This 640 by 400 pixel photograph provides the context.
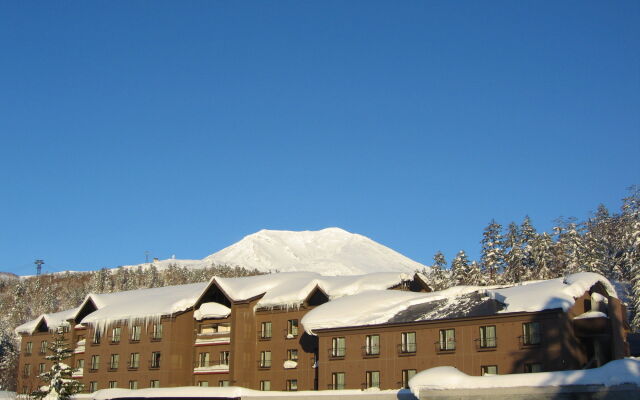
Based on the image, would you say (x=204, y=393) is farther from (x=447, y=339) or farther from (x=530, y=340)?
(x=530, y=340)

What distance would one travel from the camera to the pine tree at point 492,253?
95.8 meters

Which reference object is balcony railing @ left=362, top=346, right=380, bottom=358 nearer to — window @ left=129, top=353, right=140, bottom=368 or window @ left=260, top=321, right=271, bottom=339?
window @ left=260, top=321, right=271, bottom=339

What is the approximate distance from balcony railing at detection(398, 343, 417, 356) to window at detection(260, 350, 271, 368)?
1455 centimetres

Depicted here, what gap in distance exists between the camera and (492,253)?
96812 mm

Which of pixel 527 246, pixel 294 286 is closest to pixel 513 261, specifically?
pixel 527 246

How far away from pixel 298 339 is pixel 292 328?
4.25ft

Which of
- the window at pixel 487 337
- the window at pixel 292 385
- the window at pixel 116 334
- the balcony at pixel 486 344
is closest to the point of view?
the balcony at pixel 486 344

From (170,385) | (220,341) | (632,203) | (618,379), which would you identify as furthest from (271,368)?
(632,203)

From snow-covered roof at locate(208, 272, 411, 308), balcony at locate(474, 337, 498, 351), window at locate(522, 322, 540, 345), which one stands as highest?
snow-covered roof at locate(208, 272, 411, 308)

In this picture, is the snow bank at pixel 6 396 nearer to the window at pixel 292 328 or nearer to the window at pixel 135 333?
the window at pixel 135 333

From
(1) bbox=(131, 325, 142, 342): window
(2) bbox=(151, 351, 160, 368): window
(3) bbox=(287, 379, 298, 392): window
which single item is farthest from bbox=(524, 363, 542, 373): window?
(1) bbox=(131, 325, 142, 342): window

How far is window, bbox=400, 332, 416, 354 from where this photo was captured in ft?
172

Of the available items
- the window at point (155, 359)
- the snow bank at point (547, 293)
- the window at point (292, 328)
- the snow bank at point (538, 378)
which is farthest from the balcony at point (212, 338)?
the snow bank at point (538, 378)

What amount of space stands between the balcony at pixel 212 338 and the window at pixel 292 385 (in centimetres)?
705
